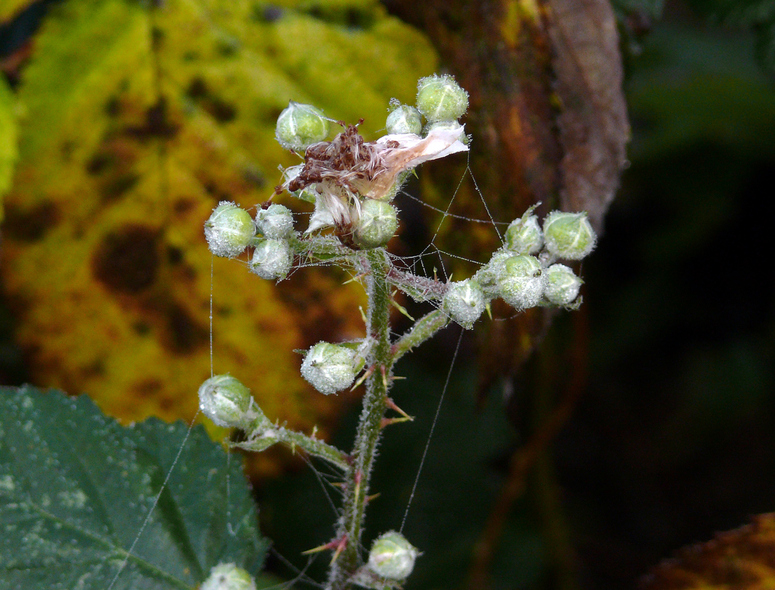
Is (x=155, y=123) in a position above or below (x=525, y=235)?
above

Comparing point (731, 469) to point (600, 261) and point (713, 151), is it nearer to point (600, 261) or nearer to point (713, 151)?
point (600, 261)

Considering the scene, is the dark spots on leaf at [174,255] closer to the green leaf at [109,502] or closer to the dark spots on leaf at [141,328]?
the dark spots on leaf at [141,328]

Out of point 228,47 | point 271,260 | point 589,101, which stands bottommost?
point 271,260

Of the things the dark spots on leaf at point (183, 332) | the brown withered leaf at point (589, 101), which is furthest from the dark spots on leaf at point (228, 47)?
the brown withered leaf at point (589, 101)

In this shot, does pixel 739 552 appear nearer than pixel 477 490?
Yes

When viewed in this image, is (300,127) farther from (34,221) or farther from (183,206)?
(34,221)

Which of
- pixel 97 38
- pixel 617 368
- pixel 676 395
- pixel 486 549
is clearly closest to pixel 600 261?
pixel 617 368

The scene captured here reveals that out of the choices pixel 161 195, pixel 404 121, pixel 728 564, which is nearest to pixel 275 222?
pixel 404 121
